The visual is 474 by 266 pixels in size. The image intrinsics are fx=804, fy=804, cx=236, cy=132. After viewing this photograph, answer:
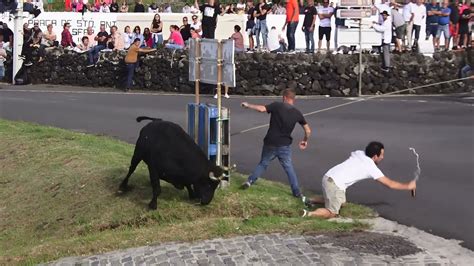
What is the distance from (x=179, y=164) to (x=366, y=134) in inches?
273

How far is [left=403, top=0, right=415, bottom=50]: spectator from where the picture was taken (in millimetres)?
25469

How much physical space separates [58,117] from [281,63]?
7538 mm

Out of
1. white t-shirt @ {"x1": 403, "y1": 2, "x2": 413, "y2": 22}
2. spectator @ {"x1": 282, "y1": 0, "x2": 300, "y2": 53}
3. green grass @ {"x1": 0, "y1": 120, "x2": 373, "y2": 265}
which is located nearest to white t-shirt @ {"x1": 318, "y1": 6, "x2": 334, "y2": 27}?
spectator @ {"x1": 282, "y1": 0, "x2": 300, "y2": 53}

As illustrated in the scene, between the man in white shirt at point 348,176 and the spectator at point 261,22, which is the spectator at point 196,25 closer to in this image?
the spectator at point 261,22

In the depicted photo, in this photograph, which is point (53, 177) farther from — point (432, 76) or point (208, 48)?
point (432, 76)

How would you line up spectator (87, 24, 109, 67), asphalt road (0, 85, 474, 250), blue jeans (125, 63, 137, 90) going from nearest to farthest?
asphalt road (0, 85, 474, 250) < blue jeans (125, 63, 137, 90) < spectator (87, 24, 109, 67)

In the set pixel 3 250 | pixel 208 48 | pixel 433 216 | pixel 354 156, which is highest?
pixel 208 48

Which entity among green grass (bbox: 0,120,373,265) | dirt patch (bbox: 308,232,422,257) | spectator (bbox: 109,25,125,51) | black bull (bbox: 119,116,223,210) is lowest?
green grass (bbox: 0,120,373,265)

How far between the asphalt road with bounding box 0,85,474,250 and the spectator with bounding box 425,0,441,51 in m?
4.17

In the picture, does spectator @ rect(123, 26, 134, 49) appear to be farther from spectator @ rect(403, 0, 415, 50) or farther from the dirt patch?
the dirt patch

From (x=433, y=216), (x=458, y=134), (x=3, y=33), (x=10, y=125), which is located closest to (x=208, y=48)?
(x=433, y=216)

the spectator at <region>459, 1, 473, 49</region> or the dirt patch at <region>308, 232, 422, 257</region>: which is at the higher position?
the spectator at <region>459, 1, 473, 49</region>

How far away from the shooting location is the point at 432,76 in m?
24.7

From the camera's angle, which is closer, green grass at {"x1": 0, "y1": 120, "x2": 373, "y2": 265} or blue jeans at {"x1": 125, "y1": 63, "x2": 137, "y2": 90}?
green grass at {"x1": 0, "y1": 120, "x2": 373, "y2": 265}
